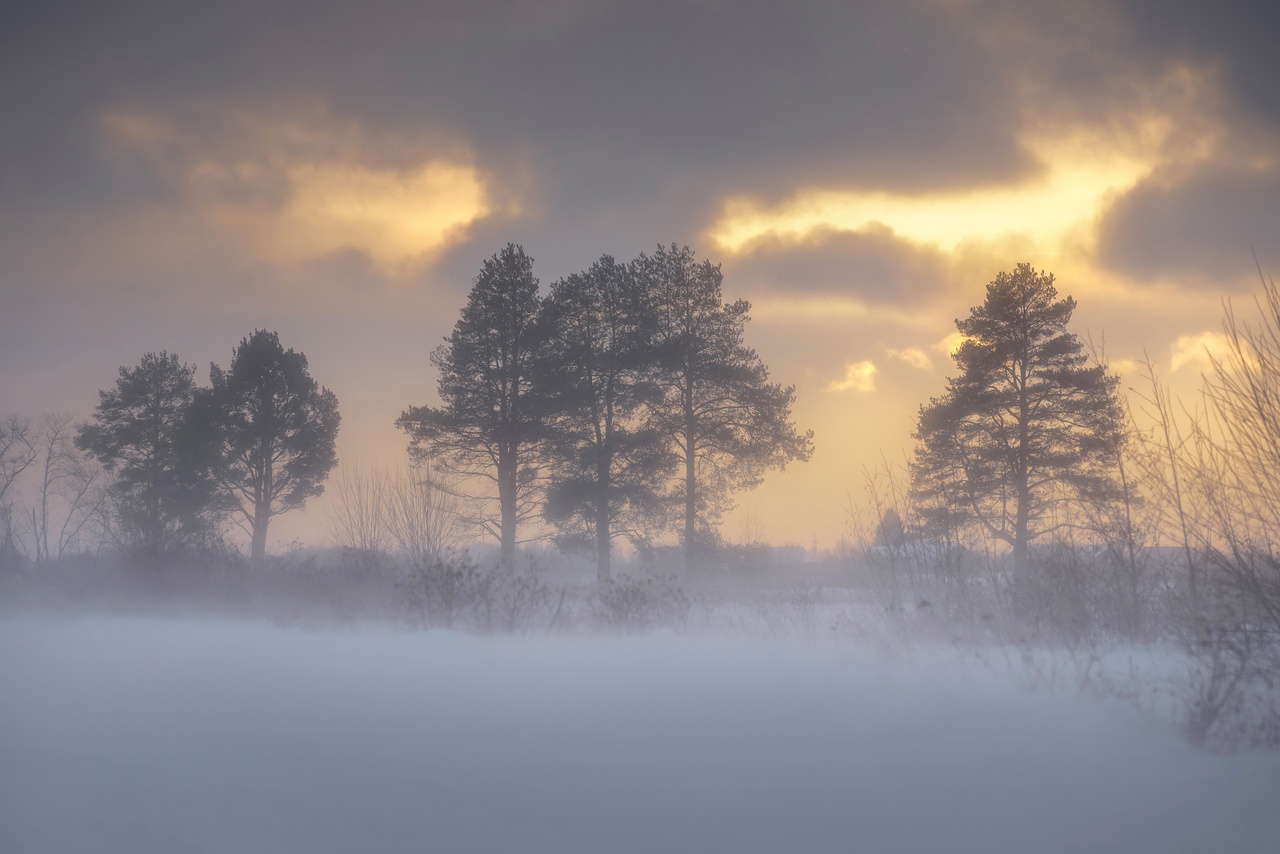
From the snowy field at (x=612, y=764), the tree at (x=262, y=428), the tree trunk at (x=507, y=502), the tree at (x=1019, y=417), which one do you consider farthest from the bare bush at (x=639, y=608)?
the tree at (x=262, y=428)

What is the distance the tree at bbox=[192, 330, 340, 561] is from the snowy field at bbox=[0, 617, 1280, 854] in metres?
16.1

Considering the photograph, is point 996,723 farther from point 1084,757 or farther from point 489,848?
point 489,848

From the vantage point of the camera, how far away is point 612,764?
550cm

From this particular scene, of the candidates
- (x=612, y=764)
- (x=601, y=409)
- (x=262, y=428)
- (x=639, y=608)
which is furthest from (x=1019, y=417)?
(x=262, y=428)

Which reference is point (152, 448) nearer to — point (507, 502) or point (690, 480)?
point (507, 502)

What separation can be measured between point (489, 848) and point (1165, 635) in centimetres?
795

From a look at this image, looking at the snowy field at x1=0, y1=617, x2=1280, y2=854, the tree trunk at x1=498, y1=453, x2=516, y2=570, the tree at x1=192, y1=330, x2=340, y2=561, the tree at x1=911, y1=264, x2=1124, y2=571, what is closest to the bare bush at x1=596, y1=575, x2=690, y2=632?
the snowy field at x1=0, y1=617, x2=1280, y2=854

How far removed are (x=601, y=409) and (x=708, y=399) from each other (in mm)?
3028

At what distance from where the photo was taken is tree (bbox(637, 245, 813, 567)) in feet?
63.3

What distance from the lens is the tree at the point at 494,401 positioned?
61.6ft

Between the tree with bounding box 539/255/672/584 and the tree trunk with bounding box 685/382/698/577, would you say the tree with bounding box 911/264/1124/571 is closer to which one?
the tree trunk with bounding box 685/382/698/577

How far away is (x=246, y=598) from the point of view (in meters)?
13.8

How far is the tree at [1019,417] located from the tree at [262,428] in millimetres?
20246

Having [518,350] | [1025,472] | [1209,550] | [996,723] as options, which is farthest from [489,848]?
[1025,472]
